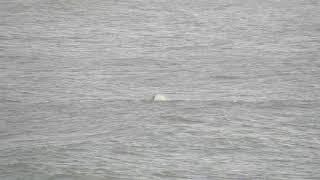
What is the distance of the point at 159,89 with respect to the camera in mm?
2570

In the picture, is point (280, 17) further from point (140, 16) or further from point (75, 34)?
point (75, 34)

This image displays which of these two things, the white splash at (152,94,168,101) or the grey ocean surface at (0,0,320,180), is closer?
the grey ocean surface at (0,0,320,180)

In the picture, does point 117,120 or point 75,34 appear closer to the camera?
point 117,120

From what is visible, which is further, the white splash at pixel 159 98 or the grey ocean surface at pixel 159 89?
the white splash at pixel 159 98

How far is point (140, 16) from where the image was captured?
344 centimetres

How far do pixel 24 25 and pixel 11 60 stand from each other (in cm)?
49

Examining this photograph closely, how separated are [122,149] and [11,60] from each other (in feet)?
3.36

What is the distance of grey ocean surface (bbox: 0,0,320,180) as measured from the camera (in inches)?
77.7

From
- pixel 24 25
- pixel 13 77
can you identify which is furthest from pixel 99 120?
pixel 24 25

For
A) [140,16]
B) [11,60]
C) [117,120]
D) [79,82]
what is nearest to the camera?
[117,120]

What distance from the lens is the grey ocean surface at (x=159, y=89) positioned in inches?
77.7

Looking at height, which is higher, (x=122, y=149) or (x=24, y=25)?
(x=122, y=149)

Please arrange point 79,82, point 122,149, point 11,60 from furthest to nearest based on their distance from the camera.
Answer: point 11,60
point 79,82
point 122,149

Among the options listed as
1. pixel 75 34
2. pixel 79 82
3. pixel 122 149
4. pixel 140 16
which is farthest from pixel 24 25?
pixel 122 149
